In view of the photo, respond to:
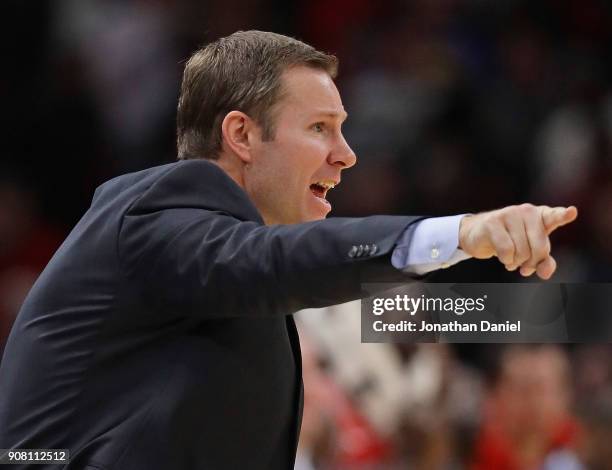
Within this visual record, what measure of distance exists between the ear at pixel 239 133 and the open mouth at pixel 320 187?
0.20m

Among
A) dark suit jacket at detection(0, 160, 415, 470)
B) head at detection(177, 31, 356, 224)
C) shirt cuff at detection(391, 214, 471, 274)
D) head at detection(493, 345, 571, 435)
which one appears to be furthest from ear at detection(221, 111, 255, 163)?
head at detection(493, 345, 571, 435)

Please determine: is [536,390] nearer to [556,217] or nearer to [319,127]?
[319,127]

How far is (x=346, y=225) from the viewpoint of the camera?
6.96 feet

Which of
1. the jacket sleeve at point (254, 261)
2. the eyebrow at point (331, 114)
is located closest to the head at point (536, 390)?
the eyebrow at point (331, 114)

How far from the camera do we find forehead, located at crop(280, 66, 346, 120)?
8.86 feet

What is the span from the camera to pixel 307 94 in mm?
2730

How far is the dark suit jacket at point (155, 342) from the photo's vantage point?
2.20m

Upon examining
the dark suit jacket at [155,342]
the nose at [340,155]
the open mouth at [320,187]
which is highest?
the nose at [340,155]

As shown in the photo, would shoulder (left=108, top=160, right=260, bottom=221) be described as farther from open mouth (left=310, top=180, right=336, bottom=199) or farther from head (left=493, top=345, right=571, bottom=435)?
head (left=493, top=345, right=571, bottom=435)

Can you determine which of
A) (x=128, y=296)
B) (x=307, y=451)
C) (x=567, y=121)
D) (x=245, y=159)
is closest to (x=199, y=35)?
(x=567, y=121)

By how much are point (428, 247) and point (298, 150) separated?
766mm

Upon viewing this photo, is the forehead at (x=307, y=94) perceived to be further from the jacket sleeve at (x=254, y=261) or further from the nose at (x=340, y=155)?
the jacket sleeve at (x=254, y=261)

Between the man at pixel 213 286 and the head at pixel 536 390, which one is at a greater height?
the head at pixel 536 390

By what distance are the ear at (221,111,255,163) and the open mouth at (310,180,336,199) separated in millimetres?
197
